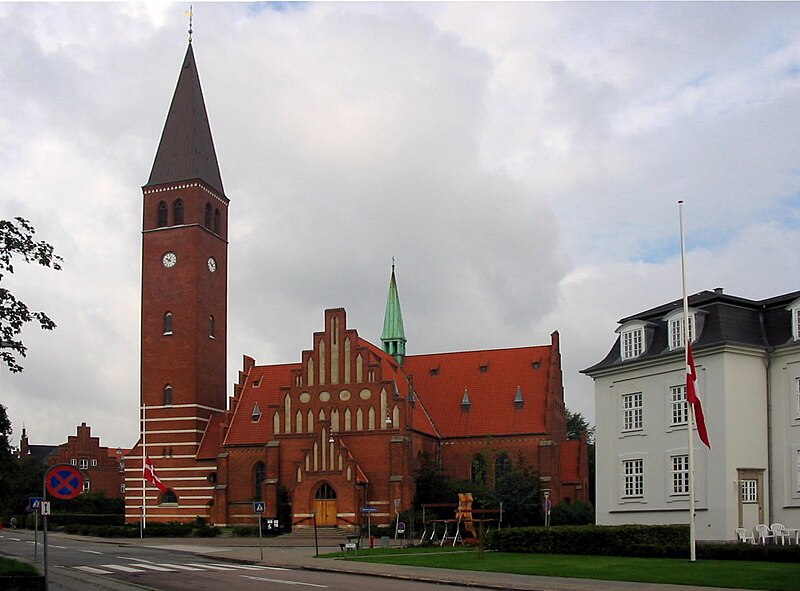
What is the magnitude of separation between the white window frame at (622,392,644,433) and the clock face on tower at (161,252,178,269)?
4191 centimetres

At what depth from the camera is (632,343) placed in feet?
144

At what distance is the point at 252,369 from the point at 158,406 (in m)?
8.44

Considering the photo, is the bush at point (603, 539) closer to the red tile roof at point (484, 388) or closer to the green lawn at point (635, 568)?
the green lawn at point (635, 568)

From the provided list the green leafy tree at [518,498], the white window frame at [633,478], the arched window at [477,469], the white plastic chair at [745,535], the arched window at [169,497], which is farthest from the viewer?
the arched window at [169,497]

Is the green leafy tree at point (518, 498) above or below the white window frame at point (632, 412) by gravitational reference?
below

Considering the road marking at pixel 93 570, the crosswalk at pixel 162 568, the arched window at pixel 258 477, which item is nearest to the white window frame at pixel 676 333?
the crosswalk at pixel 162 568

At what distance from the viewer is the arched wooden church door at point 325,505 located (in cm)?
6569

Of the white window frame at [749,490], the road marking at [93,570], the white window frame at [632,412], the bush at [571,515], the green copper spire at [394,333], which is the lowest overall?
the bush at [571,515]

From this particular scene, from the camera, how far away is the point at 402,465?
66.5 meters

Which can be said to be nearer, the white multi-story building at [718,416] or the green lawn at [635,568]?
the green lawn at [635,568]

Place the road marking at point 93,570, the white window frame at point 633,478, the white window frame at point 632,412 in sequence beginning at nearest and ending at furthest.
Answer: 1. the road marking at point 93,570
2. the white window frame at point 633,478
3. the white window frame at point 632,412

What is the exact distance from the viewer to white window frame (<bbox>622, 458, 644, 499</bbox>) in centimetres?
4281

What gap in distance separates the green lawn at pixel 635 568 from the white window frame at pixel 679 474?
712 cm

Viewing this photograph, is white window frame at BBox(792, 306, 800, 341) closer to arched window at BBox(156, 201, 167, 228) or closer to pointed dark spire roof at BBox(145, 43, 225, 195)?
pointed dark spire roof at BBox(145, 43, 225, 195)
